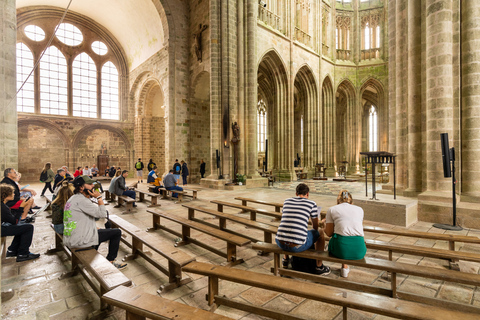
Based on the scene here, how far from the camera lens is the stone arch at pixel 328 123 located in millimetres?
18750

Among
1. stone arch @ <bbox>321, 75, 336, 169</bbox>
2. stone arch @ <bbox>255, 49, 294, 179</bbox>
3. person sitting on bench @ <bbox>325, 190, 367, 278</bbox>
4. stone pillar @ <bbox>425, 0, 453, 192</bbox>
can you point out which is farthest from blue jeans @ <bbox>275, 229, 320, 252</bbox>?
stone arch @ <bbox>321, 75, 336, 169</bbox>

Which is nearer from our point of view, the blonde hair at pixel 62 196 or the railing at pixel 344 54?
the blonde hair at pixel 62 196

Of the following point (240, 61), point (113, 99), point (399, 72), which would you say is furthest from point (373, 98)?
point (113, 99)

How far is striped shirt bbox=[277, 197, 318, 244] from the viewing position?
2.87 m

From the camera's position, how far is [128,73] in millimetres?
20234

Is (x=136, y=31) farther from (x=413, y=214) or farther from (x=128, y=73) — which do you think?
(x=413, y=214)

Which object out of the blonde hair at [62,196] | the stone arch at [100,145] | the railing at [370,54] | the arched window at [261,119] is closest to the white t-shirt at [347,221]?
the blonde hair at [62,196]

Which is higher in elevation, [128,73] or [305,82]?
[128,73]

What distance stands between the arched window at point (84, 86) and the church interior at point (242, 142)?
108 millimetres

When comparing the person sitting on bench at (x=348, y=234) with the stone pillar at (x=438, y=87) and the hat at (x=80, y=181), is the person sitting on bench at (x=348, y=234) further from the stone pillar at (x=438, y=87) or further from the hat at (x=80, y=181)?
the stone pillar at (x=438, y=87)

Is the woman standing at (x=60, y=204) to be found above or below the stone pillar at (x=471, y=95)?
below

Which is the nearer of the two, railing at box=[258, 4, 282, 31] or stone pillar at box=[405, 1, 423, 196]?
stone pillar at box=[405, 1, 423, 196]

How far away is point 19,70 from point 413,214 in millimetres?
21850

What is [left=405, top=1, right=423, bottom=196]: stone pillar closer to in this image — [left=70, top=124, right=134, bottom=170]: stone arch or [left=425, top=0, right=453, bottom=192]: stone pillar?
[left=425, top=0, right=453, bottom=192]: stone pillar
